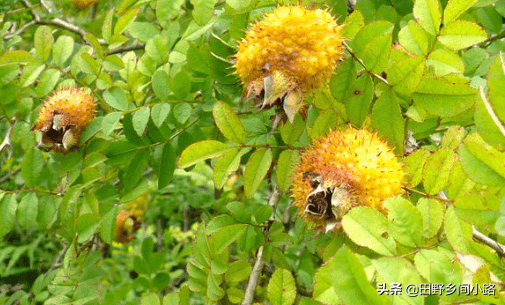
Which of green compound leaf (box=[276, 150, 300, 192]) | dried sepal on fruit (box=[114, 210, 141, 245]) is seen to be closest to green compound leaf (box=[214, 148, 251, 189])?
green compound leaf (box=[276, 150, 300, 192])

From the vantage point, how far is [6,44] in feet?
7.57

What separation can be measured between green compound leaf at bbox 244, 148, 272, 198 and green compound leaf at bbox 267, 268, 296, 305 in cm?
30

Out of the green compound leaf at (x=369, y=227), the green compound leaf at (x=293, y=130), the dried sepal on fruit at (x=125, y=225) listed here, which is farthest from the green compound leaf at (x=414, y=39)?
the dried sepal on fruit at (x=125, y=225)

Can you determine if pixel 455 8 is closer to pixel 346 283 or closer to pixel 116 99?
pixel 346 283

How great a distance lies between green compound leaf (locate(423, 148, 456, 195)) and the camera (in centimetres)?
124

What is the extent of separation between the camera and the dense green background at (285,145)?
3.20 ft

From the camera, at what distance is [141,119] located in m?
1.65

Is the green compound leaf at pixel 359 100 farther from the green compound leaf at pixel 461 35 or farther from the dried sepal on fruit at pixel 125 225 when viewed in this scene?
the dried sepal on fruit at pixel 125 225

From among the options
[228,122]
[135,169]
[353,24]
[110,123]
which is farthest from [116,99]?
[353,24]

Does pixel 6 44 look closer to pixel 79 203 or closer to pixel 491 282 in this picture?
pixel 79 203

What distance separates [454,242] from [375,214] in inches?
6.8

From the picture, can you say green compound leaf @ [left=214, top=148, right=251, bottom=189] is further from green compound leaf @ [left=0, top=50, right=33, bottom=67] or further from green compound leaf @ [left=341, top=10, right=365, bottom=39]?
green compound leaf @ [left=0, top=50, right=33, bottom=67]

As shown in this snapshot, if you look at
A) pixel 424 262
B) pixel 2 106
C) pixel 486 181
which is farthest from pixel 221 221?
pixel 2 106

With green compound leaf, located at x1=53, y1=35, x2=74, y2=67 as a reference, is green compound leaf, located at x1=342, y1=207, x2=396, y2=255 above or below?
below
